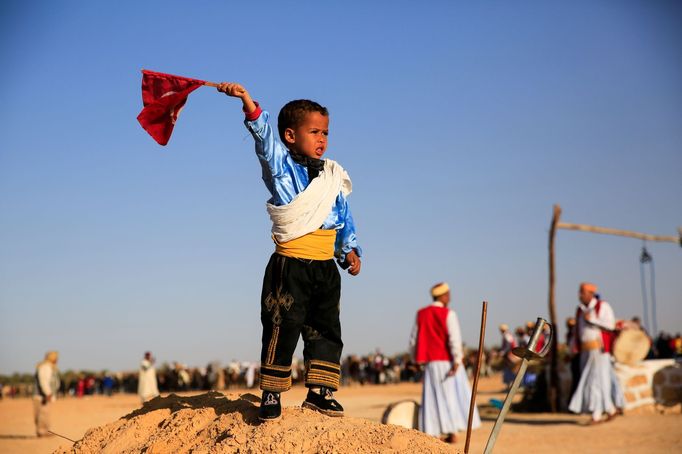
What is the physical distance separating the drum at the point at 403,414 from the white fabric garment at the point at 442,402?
0.69 feet

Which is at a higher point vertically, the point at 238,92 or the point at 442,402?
the point at 238,92

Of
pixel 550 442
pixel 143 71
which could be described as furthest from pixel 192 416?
pixel 550 442

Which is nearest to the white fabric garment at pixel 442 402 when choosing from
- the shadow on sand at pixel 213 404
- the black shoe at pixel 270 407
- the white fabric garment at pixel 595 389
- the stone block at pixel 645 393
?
the white fabric garment at pixel 595 389

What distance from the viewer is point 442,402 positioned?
36.1 feet

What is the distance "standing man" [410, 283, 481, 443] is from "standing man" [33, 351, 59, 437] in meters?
7.99

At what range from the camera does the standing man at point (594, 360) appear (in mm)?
13312

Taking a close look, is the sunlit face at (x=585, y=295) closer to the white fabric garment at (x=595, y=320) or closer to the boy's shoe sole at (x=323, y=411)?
the white fabric garment at (x=595, y=320)

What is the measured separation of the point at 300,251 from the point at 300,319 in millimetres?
392

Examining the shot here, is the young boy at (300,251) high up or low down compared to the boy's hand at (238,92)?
down

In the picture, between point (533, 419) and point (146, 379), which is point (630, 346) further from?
point (146, 379)

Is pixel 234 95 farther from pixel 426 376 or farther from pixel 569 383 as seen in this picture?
pixel 569 383

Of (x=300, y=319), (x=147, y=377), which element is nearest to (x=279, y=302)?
(x=300, y=319)

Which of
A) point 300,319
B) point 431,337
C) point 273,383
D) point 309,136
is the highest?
point 309,136

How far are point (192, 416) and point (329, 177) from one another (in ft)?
5.38
